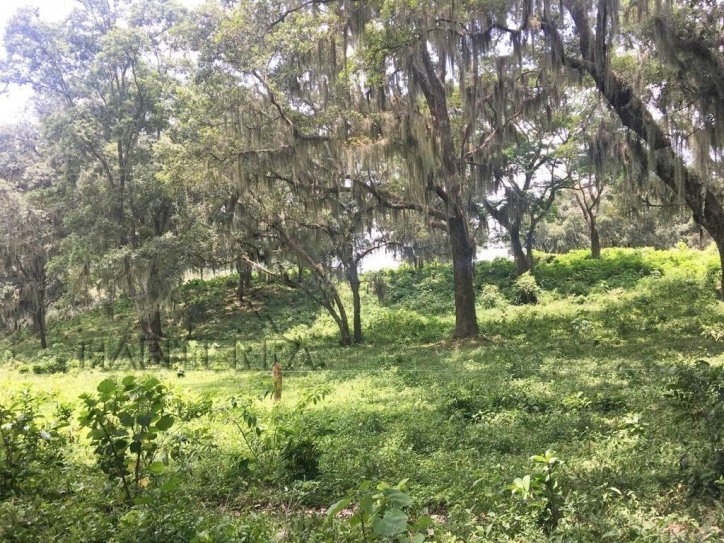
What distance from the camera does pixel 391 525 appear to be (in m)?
1.69

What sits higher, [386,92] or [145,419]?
[386,92]

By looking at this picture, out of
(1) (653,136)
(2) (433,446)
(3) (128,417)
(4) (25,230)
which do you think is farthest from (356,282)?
(3) (128,417)

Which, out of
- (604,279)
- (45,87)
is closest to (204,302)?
(45,87)

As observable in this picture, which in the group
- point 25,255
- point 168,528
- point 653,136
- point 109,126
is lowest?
point 168,528

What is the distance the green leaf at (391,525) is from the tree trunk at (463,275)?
35.4 ft

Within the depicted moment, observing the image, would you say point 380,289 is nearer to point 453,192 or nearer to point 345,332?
point 345,332

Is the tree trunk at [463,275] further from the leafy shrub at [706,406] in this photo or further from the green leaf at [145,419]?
the green leaf at [145,419]

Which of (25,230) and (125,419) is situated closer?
(125,419)

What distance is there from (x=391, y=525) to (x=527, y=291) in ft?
53.9

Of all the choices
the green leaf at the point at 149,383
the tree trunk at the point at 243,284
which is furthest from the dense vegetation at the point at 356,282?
the tree trunk at the point at 243,284

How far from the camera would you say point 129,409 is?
117 inches

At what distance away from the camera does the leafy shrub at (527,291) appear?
1716 centimetres

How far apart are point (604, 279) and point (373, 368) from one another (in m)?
11.4

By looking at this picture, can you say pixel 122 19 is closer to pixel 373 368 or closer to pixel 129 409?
pixel 373 368
